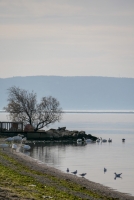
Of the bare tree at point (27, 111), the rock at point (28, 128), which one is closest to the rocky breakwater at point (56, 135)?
the rock at point (28, 128)

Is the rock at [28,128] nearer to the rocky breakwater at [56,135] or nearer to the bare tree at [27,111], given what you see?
the rocky breakwater at [56,135]

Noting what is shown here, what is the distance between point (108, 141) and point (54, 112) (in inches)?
360

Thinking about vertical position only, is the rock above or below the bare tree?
below

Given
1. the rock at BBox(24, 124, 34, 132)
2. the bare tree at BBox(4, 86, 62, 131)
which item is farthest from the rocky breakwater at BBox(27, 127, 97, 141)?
the bare tree at BBox(4, 86, 62, 131)

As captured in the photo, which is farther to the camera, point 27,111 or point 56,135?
point 27,111

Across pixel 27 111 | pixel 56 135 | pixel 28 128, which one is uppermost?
pixel 27 111

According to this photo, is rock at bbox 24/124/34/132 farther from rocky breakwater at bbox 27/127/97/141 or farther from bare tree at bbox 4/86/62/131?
bare tree at bbox 4/86/62/131

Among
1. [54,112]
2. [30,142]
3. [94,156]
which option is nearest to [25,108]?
[54,112]

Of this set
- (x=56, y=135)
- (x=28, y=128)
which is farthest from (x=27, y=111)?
(x=56, y=135)

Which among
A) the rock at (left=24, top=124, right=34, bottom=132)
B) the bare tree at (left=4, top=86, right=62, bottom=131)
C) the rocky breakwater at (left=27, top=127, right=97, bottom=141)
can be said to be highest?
the bare tree at (left=4, top=86, right=62, bottom=131)

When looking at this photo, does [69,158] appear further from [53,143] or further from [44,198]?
[44,198]

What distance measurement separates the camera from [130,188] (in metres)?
33.4

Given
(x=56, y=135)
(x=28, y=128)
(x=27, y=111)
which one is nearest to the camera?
(x=28, y=128)

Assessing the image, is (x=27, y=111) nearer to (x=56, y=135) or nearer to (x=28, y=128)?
(x=28, y=128)
